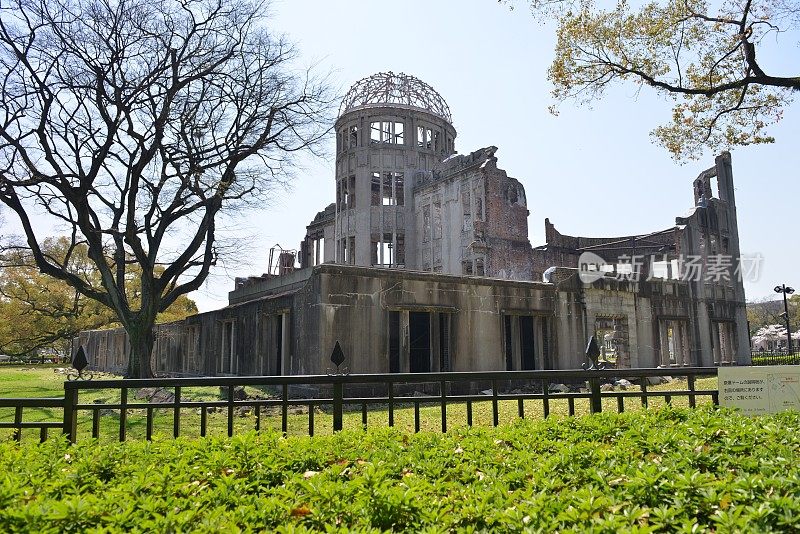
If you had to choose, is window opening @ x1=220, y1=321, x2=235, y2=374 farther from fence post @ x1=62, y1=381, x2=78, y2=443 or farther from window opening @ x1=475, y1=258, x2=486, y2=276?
fence post @ x1=62, y1=381, x2=78, y2=443

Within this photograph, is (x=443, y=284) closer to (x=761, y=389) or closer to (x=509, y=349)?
(x=509, y=349)

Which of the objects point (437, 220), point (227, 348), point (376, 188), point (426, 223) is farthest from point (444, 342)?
point (376, 188)

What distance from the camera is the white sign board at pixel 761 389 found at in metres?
6.32

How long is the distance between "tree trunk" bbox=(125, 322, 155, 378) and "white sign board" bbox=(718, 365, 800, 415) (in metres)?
19.3

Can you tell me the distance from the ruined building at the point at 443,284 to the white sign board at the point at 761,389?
443 inches

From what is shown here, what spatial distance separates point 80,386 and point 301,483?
395cm

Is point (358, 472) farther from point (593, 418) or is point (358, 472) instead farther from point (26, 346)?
point (26, 346)

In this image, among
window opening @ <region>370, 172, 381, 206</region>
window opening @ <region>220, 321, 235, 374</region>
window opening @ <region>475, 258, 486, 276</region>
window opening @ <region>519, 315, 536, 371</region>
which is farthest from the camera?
window opening @ <region>370, 172, 381, 206</region>

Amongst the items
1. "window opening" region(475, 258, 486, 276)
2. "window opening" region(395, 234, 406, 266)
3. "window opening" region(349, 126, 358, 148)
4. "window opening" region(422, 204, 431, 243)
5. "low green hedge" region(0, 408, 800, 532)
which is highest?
"window opening" region(349, 126, 358, 148)

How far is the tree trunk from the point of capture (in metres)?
20.5

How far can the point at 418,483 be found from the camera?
10.3 ft

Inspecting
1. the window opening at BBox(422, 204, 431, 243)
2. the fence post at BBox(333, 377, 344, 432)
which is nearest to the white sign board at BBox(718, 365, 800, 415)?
the fence post at BBox(333, 377, 344, 432)

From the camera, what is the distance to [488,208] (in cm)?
3020

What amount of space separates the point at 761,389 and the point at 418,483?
5239 mm
